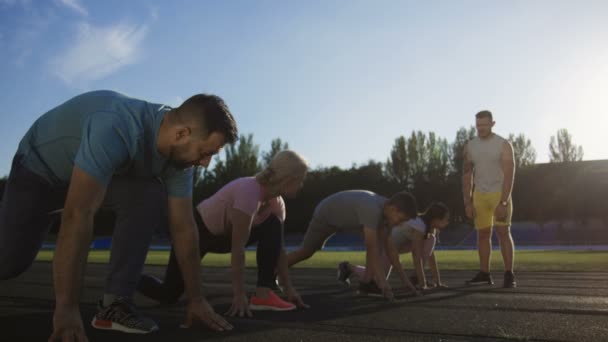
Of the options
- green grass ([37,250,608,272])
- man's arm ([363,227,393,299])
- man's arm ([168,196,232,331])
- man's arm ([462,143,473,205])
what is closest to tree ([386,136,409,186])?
→ green grass ([37,250,608,272])

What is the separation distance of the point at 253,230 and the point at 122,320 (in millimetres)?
1408

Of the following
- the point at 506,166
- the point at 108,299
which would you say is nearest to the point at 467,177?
the point at 506,166

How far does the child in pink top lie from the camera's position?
3.49 meters

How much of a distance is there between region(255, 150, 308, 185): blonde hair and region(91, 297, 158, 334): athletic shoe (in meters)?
1.26

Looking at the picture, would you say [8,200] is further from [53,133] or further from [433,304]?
[433,304]

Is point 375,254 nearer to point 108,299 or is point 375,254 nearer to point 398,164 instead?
point 108,299

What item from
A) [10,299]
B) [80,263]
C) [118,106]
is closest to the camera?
[80,263]

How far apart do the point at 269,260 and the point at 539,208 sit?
113 ft

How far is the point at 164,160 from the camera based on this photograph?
2.48 meters

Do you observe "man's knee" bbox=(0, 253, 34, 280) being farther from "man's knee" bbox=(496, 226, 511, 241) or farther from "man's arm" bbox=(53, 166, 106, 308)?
"man's knee" bbox=(496, 226, 511, 241)

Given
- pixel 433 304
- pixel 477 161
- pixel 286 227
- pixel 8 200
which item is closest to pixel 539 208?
pixel 286 227

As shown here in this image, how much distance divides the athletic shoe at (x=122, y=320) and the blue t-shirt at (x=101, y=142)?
60 cm

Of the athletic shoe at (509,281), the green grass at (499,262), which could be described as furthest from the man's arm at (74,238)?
the green grass at (499,262)

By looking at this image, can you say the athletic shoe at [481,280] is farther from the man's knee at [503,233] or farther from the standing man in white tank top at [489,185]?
the man's knee at [503,233]
